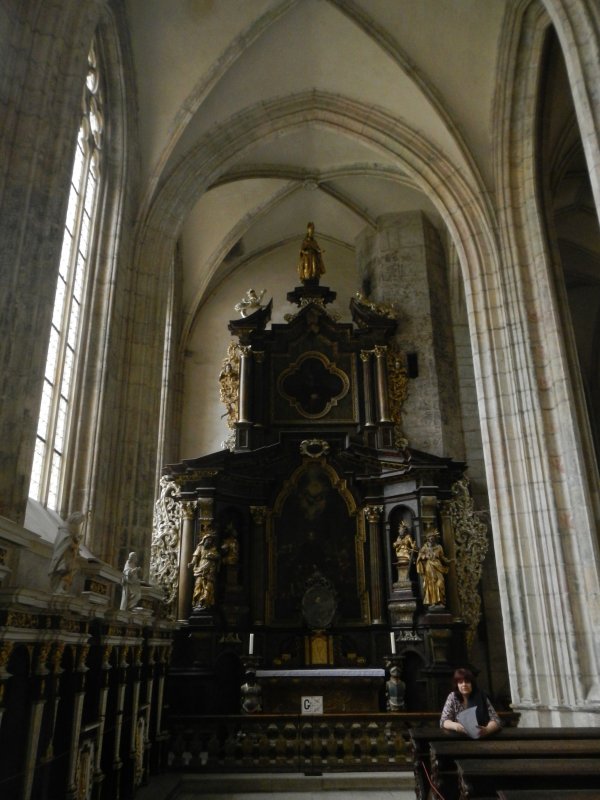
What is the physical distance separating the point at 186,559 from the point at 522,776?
8647 millimetres

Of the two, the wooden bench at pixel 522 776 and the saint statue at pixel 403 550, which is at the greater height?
the saint statue at pixel 403 550

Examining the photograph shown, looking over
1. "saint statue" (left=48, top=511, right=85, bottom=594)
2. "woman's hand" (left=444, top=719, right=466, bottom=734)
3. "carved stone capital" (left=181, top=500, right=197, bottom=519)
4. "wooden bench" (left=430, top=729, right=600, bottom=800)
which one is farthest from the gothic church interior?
"woman's hand" (left=444, top=719, right=466, bottom=734)

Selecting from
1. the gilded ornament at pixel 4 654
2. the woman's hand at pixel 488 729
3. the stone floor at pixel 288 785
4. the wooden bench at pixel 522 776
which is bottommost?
the stone floor at pixel 288 785

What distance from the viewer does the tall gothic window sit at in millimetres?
8125

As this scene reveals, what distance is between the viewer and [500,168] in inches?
425

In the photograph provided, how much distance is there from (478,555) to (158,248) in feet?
24.3

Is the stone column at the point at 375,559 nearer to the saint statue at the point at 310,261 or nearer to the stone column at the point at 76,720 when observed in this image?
the saint statue at the point at 310,261

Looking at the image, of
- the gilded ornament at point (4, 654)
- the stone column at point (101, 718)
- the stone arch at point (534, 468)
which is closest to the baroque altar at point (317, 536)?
the stone arch at point (534, 468)

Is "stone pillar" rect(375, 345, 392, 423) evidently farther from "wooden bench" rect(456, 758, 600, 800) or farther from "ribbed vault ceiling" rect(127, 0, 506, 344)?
"wooden bench" rect(456, 758, 600, 800)

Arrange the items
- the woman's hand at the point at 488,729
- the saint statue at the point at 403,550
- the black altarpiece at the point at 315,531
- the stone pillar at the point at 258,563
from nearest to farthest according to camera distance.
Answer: the woman's hand at the point at 488,729 → the black altarpiece at the point at 315,531 → the saint statue at the point at 403,550 → the stone pillar at the point at 258,563

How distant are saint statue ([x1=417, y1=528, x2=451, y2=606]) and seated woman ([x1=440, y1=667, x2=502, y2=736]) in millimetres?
6327

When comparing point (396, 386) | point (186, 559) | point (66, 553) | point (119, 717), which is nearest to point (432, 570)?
point (396, 386)

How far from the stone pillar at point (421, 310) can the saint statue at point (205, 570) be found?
4082 millimetres

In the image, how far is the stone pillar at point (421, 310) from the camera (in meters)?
13.6
